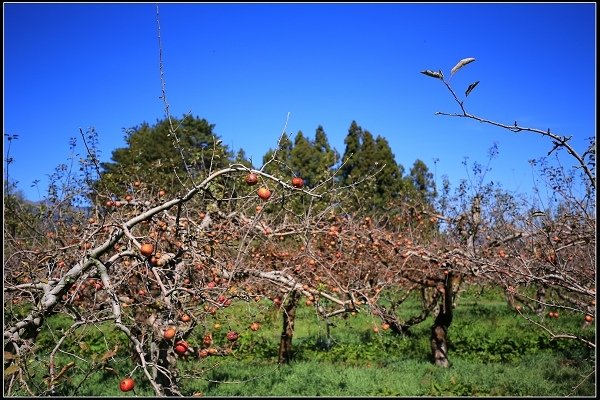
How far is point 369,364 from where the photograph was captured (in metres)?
7.45

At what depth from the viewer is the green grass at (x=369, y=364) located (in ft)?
18.9

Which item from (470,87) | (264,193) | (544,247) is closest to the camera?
(470,87)

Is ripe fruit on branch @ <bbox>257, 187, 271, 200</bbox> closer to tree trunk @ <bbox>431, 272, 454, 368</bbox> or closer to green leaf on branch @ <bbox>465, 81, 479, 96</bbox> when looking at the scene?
green leaf on branch @ <bbox>465, 81, 479, 96</bbox>

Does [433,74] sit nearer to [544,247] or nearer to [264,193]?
[264,193]

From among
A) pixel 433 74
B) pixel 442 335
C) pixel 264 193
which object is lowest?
pixel 442 335

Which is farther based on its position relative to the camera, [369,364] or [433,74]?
[369,364]

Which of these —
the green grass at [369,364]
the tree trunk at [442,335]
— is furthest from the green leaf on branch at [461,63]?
the tree trunk at [442,335]

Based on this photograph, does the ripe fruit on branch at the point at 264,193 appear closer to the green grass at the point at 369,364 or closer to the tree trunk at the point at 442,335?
the green grass at the point at 369,364

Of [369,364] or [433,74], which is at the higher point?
Result: [433,74]

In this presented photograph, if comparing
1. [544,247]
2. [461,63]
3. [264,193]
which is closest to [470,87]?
[461,63]

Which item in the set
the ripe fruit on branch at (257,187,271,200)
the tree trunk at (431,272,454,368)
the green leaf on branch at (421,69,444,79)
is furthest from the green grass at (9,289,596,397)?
the green leaf on branch at (421,69,444,79)

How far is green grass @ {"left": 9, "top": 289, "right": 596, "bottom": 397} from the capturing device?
5.77 m

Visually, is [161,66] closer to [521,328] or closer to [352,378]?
[352,378]

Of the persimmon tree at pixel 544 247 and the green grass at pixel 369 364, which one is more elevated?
the persimmon tree at pixel 544 247
